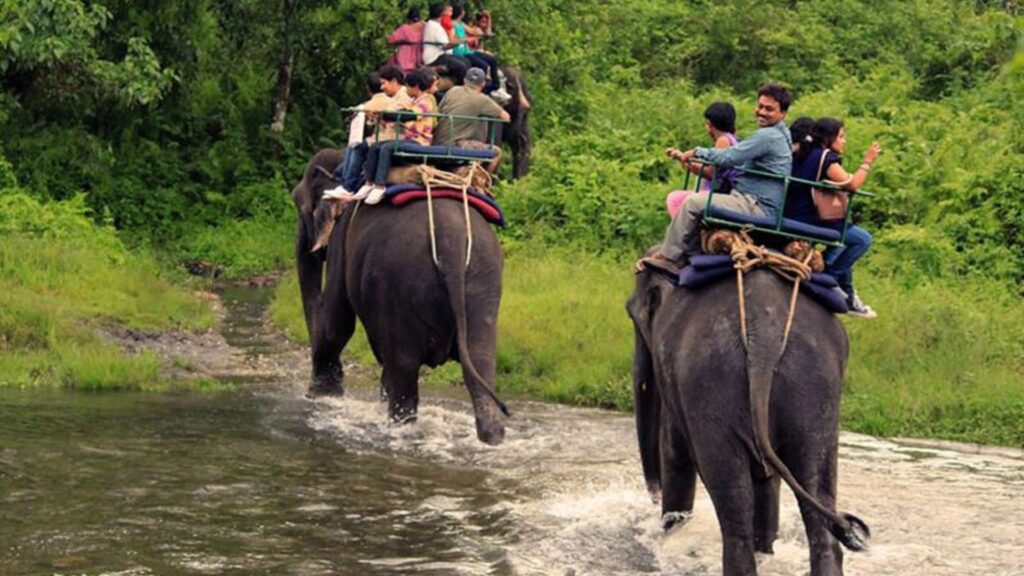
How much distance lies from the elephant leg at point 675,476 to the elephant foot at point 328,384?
15.2 ft

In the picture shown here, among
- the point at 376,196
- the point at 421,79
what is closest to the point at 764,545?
the point at 376,196

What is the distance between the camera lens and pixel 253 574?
8070 millimetres

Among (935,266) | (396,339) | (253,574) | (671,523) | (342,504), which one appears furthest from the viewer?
(935,266)

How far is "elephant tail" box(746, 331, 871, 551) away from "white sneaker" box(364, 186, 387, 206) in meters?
4.59

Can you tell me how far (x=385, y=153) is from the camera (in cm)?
1147

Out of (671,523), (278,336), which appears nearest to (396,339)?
(671,523)

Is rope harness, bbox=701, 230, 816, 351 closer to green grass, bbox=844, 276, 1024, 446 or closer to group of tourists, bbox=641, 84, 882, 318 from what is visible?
group of tourists, bbox=641, 84, 882, 318

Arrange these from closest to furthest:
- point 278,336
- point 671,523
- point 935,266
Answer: point 671,523, point 935,266, point 278,336

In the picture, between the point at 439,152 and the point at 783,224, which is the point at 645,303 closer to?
the point at 783,224

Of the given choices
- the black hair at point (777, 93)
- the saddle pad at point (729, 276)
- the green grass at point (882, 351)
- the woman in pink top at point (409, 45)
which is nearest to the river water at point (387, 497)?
the green grass at point (882, 351)

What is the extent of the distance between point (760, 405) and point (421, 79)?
19.2 ft

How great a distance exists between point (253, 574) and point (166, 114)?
14384 millimetres

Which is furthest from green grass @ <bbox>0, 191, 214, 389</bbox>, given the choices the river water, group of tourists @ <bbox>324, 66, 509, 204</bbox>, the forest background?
group of tourists @ <bbox>324, 66, 509, 204</bbox>

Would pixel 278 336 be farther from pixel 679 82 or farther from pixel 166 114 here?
pixel 679 82
